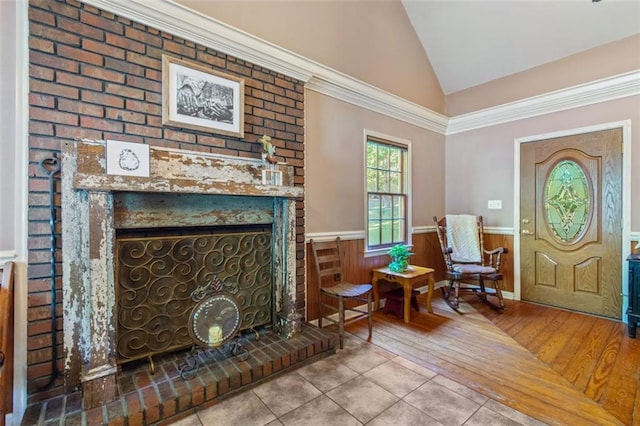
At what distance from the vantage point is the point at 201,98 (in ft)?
6.90

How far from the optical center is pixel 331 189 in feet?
9.81

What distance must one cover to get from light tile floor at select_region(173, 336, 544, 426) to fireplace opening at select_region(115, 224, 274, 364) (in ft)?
1.80

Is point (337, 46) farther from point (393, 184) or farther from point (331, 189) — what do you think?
point (393, 184)

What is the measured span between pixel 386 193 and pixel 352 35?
185 centimetres

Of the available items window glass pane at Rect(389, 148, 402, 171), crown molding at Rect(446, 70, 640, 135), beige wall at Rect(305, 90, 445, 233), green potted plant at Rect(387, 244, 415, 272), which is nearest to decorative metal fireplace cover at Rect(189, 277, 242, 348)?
beige wall at Rect(305, 90, 445, 233)

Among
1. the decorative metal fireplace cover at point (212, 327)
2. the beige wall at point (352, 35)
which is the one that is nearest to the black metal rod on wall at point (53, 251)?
the decorative metal fireplace cover at point (212, 327)

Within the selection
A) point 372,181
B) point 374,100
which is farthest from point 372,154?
point 374,100

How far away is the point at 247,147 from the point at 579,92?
3.80 m

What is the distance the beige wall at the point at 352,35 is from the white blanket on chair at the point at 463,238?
5.68ft

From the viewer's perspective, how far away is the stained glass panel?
329cm

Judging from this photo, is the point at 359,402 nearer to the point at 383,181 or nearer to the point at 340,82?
the point at 383,181

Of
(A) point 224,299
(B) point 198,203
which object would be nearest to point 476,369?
(A) point 224,299

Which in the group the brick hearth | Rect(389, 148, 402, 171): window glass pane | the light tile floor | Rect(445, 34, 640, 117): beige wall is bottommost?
the light tile floor

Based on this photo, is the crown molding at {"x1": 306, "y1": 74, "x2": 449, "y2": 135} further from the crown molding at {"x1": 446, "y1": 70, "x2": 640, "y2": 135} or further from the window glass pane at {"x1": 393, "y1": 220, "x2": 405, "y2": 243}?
the window glass pane at {"x1": 393, "y1": 220, "x2": 405, "y2": 243}
